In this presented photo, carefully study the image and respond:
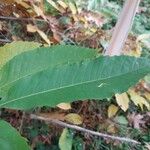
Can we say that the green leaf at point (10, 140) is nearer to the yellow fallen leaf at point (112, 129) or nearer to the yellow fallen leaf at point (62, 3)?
the yellow fallen leaf at point (112, 129)

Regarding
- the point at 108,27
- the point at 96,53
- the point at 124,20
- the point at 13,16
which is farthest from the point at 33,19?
the point at 96,53

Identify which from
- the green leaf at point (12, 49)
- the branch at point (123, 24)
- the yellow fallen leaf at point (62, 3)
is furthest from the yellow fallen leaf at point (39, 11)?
the green leaf at point (12, 49)

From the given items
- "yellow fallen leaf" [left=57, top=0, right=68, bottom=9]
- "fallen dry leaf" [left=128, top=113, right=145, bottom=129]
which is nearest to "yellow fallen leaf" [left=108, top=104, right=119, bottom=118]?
"fallen dry leaf" [left=128, top=113, right=145, bottom=129]

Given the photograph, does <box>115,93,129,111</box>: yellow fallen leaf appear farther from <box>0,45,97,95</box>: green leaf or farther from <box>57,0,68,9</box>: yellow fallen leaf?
<box>0,45,97,95</box>: green leaf

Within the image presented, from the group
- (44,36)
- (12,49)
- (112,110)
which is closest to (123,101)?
(112,110)

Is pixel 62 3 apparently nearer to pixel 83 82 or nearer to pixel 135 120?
pixel 135 120
